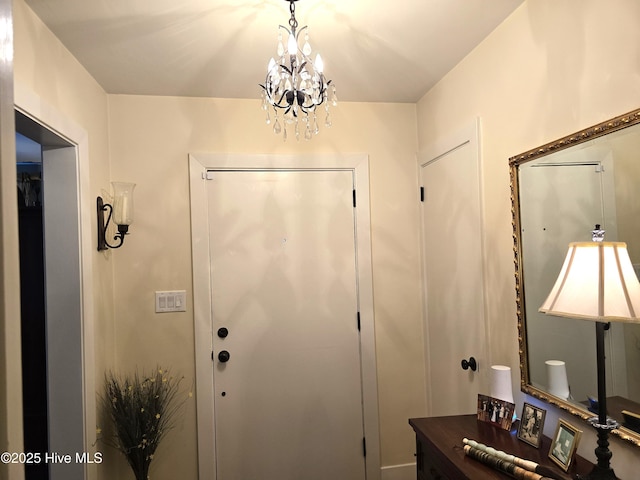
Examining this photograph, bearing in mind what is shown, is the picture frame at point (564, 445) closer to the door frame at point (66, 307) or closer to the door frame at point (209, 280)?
the door frame at point (209, 280)

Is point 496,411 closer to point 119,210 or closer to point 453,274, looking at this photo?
point 453,274

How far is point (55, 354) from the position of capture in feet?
6.13

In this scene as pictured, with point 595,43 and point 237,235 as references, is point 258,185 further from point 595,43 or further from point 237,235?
point 595,43

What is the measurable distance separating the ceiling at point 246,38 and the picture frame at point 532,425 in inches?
60.5

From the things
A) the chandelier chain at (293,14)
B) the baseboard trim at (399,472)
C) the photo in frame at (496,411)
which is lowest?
the baseboard trim at (399,472)

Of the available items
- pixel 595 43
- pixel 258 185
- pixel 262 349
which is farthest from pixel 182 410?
pixel 595 43

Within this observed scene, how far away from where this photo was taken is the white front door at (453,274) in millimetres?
2008

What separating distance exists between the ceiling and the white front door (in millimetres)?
453

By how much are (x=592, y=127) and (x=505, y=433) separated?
112cm

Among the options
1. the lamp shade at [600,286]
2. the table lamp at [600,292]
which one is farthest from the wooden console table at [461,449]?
the lamp shade at [600,286]

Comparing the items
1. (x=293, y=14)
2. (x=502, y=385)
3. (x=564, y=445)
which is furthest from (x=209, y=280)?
(x=564, y=445)

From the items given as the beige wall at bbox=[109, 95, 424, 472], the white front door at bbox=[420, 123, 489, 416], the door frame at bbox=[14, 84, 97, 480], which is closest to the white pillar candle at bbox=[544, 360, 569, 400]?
the white front door at bbox=[420, 123, 489, 416]

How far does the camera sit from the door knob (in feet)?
Result: 6.70

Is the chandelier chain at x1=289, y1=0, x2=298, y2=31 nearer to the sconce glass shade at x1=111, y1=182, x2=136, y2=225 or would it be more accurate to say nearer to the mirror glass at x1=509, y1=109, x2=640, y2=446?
the mirror glass at x1=509, y1=109, x2=640, y2=446
